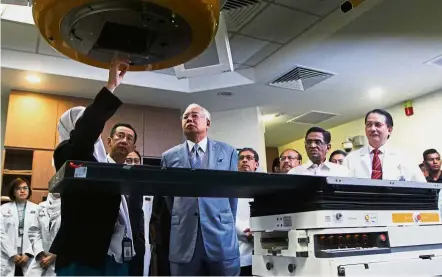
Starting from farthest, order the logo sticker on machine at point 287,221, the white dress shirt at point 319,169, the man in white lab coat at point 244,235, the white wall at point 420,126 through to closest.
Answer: the white wall at point 420,126, the white dress shirt at point 319,169, the man in white lab coat at point 244,235, the logo sticker on machine at point 287,221

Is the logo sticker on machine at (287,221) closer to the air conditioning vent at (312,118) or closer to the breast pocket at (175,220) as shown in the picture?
the breast pocket at (175,220)

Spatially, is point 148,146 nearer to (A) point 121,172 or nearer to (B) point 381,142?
(B) point 381,142

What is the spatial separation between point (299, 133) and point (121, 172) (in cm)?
560

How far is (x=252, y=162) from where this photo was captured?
2732mm

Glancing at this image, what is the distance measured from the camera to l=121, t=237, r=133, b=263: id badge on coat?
116 centimetres

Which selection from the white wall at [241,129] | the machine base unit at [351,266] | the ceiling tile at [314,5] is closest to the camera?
the machine base unit at [351,266]

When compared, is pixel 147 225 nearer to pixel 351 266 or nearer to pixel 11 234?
pixel 11 234

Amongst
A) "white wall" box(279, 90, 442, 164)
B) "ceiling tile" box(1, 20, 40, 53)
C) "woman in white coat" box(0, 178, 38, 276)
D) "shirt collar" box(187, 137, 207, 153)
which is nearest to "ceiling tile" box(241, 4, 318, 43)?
"shirt collar" box(187, 137, 207, 153)

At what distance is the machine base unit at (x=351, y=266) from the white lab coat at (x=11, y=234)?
9.22 feet

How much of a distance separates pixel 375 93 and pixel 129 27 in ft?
13.7

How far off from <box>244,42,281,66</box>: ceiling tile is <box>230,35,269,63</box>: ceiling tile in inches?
1.4

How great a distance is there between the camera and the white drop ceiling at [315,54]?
9.57 feet

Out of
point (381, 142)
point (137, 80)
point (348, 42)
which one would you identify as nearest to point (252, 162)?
point (381, 142)

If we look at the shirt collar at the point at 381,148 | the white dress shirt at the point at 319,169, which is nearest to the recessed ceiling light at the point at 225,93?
the white dress shirt at the point at 319,169
